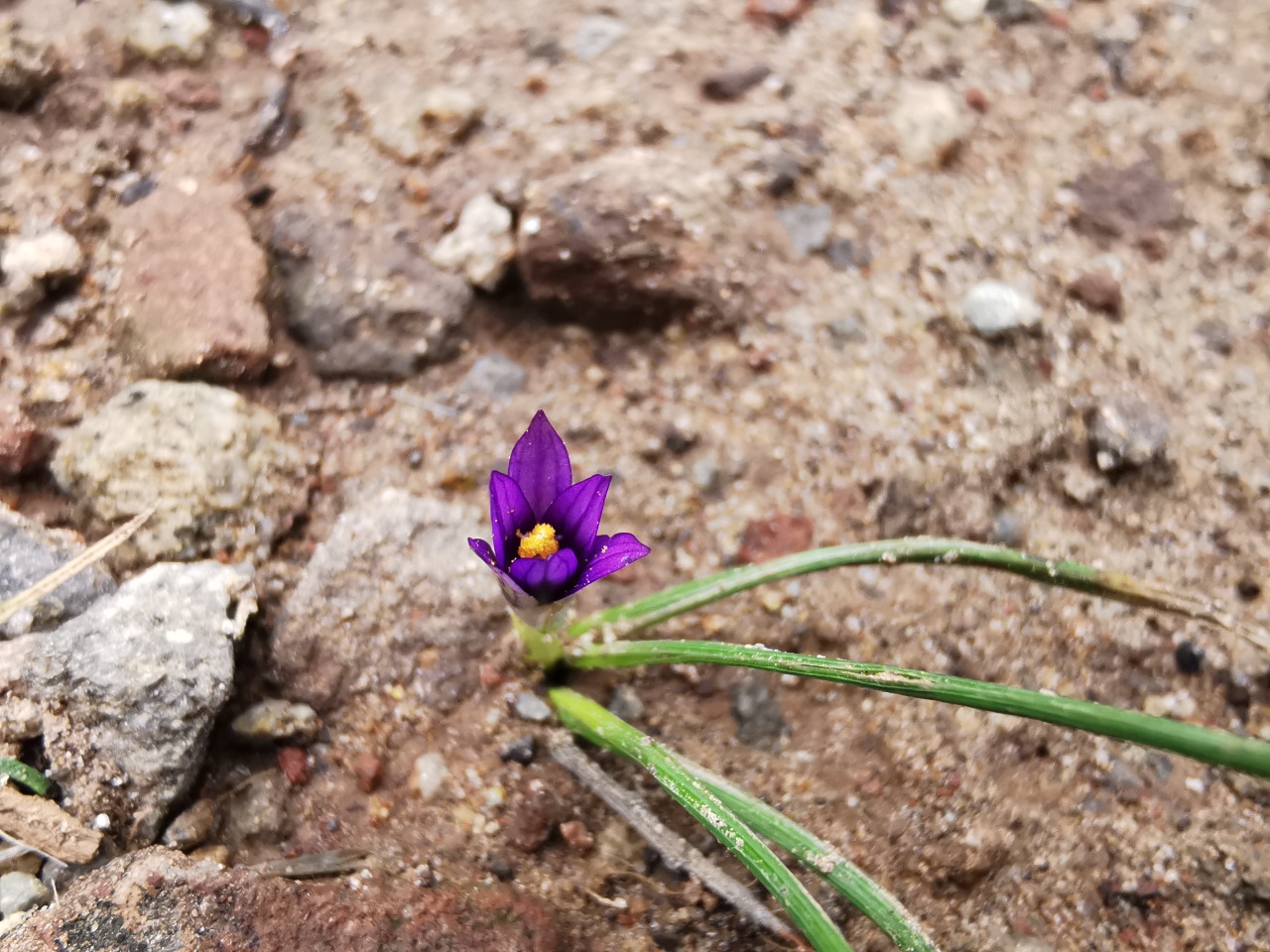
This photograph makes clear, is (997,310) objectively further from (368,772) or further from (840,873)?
(368,772)

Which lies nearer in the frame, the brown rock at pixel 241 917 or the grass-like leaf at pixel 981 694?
the grass-like leaf at pixel 981 694

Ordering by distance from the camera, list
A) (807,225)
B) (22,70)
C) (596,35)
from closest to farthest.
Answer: (22,70), (807,225), (596,35)

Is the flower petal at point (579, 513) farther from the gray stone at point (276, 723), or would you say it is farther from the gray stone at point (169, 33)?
the gray stone at point (169, 33)

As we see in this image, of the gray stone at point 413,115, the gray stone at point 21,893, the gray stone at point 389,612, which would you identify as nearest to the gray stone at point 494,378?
the gray stone at point 389,612

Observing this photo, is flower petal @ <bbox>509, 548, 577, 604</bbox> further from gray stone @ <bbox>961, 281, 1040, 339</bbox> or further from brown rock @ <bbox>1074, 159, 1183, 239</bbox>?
brown rock @ <bbox>1074, 159, 1183, 239</bbox>

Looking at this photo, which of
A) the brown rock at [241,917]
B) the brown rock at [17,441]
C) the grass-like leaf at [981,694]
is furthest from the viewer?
the brown rock at [17,441]

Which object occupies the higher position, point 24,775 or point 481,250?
point 481,250

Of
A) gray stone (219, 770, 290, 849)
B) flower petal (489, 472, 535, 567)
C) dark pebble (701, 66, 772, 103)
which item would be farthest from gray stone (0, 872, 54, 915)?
dark pebble (701, 66, 772, 103)

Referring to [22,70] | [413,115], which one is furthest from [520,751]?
[22,70]
